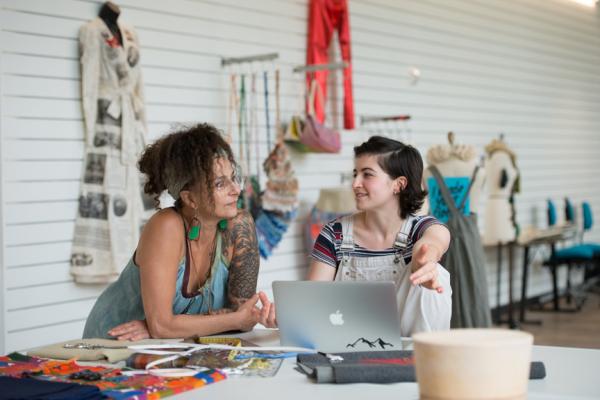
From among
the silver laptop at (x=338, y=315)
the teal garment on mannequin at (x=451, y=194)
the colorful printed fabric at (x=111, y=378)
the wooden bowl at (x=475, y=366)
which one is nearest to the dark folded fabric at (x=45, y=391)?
the colorful printed fabric at (x=111, y=378)

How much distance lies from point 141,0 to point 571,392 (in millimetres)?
3812

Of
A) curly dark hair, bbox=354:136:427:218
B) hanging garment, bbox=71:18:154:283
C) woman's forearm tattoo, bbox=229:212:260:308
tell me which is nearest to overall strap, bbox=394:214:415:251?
Result: curly dark hair, bbox=354:136:427:218

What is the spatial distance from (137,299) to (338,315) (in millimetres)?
966

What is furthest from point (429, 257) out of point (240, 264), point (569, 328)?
point (569, 328)

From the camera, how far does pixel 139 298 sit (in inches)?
122

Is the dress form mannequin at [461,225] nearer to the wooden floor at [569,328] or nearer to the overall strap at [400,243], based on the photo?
the wooden floor at [569,328]

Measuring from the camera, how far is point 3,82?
4379 millimetres

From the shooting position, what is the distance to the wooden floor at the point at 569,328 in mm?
7355

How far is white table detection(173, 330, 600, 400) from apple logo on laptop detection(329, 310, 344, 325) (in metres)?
0.21

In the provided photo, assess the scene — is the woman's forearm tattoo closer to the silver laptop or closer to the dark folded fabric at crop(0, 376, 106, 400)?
the silver laptop

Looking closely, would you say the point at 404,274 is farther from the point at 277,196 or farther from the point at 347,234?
the point at 277,196

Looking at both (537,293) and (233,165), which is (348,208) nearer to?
(233,165)

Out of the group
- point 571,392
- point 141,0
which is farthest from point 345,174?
point 571,392

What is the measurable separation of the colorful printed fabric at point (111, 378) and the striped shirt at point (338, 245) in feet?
3.36
